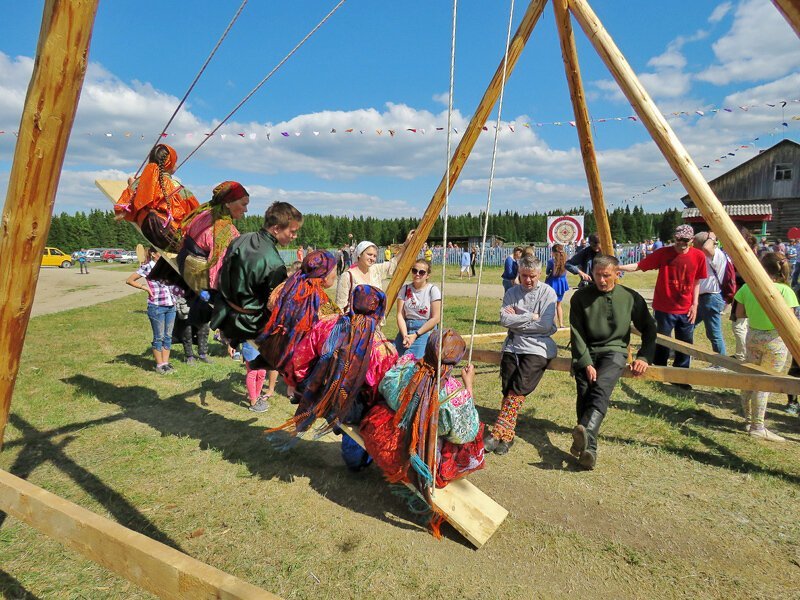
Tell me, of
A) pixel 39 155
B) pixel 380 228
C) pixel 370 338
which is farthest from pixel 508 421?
pixel 380 228

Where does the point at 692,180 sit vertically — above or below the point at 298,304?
above

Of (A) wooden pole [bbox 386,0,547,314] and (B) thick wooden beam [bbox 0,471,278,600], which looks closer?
(B) thick wooden beam [bbox 0,471,278,600]

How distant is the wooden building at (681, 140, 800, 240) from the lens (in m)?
29.8

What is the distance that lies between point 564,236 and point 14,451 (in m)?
17.2

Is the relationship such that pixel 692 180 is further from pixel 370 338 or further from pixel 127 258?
pixel 127 258

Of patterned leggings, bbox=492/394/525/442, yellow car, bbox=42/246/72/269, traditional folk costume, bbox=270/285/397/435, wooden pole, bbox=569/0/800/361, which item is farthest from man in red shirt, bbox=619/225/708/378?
yellow car, bbox=42/246/72/269

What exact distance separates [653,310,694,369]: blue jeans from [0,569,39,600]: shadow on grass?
6262 millimetres

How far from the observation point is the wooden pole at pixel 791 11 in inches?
84.7

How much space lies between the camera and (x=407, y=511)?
333 cm

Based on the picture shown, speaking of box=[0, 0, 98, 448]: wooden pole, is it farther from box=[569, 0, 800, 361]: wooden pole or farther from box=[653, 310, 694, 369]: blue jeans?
box=[653, 310, 694, 369]: blue jeans

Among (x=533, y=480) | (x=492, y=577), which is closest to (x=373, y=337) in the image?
(x=492, y=577)

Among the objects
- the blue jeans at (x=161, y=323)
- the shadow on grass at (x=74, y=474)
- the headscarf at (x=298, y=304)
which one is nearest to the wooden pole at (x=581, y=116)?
the headscarf at (x=298, y=304)

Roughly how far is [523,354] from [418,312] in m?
1.37

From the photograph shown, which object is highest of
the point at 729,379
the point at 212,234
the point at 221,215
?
the point at 221,215
